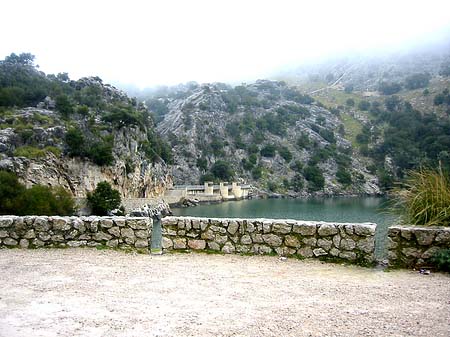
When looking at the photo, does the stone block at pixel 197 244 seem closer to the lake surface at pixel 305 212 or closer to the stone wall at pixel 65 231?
the stone wall at pixel 65 231

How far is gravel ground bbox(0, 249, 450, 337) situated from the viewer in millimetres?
5090

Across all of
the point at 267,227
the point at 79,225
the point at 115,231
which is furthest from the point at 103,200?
the point at 267,227

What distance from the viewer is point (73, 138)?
225 feet

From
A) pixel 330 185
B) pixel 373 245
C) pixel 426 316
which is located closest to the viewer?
pixel 426 316

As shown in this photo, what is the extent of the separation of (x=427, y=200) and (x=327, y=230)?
230 centimetres

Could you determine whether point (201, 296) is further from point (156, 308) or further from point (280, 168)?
point (280, 168)

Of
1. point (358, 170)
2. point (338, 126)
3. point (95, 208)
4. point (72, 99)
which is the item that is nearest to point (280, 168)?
point (358, 170)

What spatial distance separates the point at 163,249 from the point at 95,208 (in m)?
52.9

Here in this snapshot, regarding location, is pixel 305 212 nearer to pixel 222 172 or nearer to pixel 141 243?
pixel 141 243

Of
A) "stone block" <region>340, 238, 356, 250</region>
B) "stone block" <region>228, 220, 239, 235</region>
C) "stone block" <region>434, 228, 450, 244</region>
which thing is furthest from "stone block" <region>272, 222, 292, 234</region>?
"stone block" <region>434, 228, 450, 244</region>

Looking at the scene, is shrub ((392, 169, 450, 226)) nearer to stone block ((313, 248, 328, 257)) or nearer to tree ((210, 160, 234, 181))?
stone block ((313, 248, 328, 257))

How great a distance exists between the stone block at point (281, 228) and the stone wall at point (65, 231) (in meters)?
3.19

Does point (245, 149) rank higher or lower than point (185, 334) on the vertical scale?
higher

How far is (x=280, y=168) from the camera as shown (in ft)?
450
